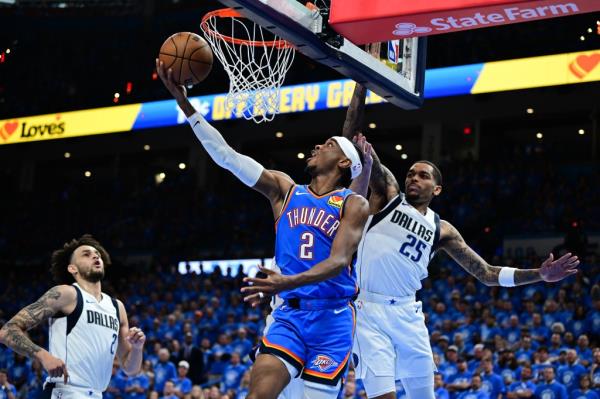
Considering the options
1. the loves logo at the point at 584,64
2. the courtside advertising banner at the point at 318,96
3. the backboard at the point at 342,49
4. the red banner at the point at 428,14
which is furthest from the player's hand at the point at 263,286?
the loves logo at the point at 584,64

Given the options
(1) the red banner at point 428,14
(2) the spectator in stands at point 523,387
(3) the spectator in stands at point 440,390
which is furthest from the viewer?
(3) the spectator in stands at point 440,390

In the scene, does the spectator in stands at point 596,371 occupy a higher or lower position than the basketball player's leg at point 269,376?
higher

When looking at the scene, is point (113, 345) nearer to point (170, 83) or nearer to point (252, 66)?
point (170, 83)

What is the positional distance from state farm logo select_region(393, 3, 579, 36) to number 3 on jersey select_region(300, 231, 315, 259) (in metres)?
1.77

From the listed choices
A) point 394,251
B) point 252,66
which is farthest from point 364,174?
point 252,66

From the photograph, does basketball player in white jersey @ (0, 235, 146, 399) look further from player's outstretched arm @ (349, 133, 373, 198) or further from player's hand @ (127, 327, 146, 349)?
player's outstretched arm @ (349, 133, 373, 198)

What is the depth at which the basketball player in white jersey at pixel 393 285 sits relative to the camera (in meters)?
6.24

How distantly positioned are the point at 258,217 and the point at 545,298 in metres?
10.1

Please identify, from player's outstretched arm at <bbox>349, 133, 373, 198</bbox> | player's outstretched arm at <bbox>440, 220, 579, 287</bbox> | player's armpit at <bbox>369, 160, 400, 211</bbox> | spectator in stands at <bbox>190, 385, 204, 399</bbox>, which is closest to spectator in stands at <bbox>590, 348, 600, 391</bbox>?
player's outstretched arm at <bbox>440, 220, 579, 287</bbox>

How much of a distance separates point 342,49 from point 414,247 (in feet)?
5.03

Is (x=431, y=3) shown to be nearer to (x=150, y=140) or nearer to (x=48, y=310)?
(x=48, y=310)

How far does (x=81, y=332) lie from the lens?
6363 millimetres

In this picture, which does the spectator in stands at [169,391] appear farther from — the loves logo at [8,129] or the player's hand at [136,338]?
the loves logo at [8,129]

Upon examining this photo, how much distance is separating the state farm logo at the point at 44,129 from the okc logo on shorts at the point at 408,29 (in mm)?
18935
